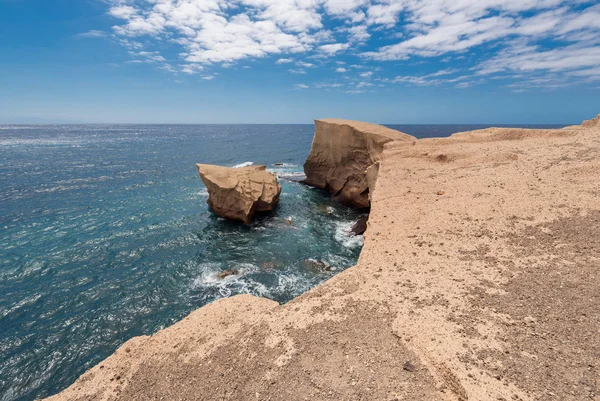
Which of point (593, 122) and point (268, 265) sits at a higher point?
point (593, 122)

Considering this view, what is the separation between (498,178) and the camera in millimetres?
13344

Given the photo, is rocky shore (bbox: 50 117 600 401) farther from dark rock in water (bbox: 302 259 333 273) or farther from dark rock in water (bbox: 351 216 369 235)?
dark rock in water (bbox: 351 216 369 235)

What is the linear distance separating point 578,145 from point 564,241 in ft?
36.6

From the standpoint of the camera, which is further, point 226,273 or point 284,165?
point 284,165

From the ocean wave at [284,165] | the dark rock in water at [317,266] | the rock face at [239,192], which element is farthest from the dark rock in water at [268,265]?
the ocean wave at [284,165]

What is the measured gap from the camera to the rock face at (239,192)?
24.2m

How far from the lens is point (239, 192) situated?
2417cm

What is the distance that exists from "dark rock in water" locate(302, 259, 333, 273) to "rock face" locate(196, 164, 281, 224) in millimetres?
8137

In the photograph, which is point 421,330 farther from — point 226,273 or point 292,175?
point 292,175

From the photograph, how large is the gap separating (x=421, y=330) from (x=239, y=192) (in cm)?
2017

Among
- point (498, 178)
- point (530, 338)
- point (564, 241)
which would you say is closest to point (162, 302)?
point (530, 338)

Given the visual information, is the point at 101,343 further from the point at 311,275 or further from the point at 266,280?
the point at 311,275

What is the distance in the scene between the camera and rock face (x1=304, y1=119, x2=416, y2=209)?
2745cm

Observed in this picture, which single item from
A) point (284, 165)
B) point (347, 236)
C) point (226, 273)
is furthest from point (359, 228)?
point (284, 165)
